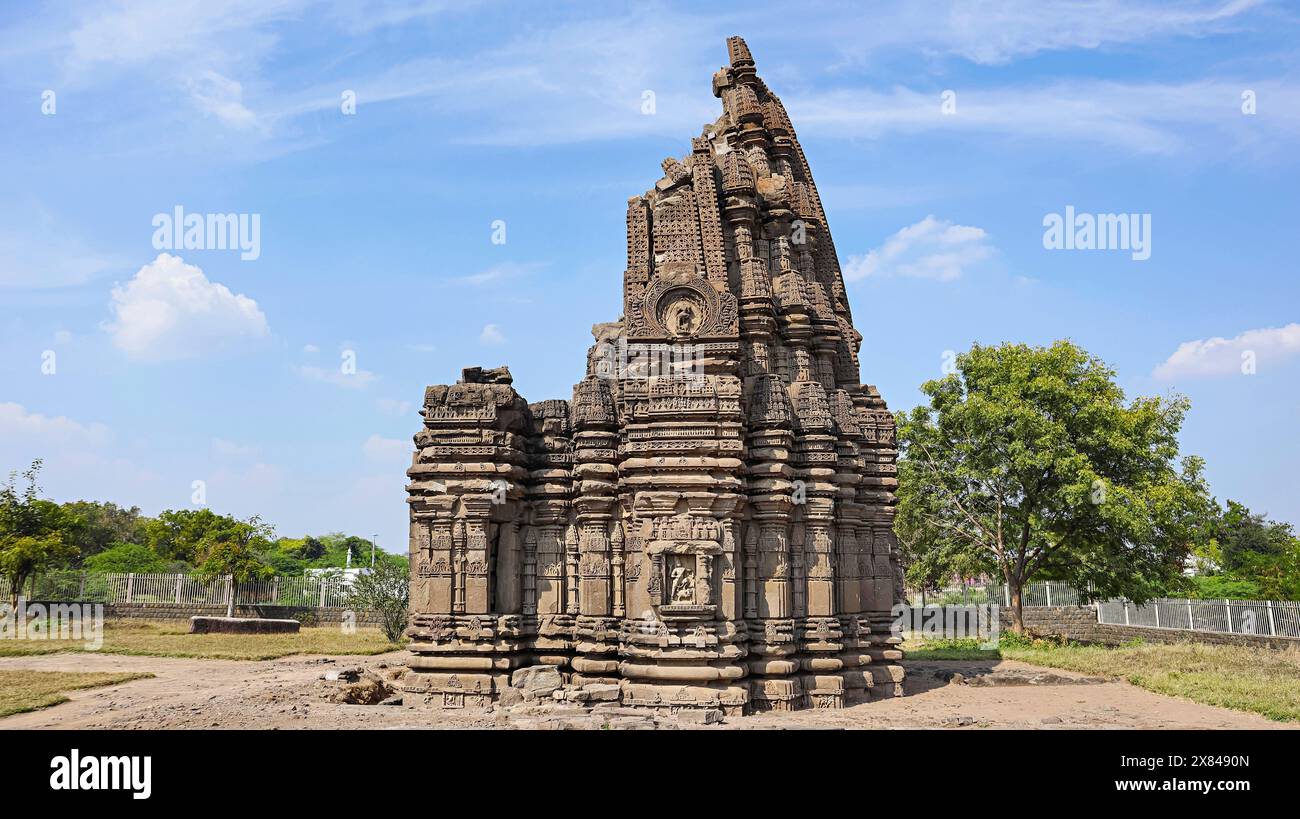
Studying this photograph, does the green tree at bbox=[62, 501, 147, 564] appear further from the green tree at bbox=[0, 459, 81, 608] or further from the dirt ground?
the dirt ground

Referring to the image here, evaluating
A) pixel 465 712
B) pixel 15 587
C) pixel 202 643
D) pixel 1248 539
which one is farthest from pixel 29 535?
pixel 1248 539

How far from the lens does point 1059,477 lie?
2630 cm

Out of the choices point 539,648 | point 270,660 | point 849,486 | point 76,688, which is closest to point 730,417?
point 849,486

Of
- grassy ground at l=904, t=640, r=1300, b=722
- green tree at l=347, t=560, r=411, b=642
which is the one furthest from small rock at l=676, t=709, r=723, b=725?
green tree at l=347, t=560, r=411, b=642

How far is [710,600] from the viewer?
1195 centimetres

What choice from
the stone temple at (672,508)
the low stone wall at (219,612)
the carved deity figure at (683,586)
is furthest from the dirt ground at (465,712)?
the low stone wall at (219,612)

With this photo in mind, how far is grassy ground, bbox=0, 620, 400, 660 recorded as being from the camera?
69.3 feet

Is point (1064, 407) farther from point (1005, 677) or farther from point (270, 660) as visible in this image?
point (270, 660)

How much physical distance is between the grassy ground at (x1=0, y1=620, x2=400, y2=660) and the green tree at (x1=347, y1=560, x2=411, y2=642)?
599 millimetres

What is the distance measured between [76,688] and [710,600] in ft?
35.8

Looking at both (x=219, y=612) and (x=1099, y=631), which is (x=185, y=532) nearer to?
(x=219, y=612)

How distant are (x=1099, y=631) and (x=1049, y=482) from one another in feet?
28.4

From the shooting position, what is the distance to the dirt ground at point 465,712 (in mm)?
10562

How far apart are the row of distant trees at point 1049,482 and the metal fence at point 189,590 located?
21817 mm
